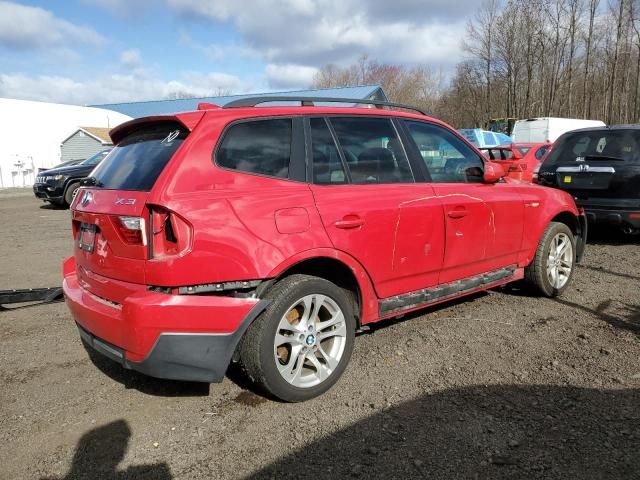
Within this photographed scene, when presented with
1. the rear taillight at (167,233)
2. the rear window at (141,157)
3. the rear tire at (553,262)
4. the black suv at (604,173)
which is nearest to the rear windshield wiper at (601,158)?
the black suv at (604,173)

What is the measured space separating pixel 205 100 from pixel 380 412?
38721mm

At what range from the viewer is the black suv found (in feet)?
22.5

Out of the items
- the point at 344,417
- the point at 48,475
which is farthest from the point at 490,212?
the point at 48,475

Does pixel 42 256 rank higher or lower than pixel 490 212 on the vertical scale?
lower

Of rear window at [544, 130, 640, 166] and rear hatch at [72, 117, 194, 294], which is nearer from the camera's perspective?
rear hatch at [72, 117, 194, 294]

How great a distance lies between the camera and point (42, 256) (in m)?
7.93

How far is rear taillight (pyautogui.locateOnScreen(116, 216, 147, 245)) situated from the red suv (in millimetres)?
11

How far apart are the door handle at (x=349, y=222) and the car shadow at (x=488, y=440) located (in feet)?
3.72

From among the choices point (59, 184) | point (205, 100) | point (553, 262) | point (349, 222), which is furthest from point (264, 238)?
point (205, 100)

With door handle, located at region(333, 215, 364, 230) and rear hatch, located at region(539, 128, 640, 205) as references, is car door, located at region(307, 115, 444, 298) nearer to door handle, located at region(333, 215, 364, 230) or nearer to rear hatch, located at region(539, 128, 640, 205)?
door handle, located at region(333, 215, 364, 230)

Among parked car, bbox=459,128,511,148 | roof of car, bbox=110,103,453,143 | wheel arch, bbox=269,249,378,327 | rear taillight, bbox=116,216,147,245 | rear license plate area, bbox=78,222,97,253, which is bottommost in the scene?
wheel arch, bbox=269,249,378,327

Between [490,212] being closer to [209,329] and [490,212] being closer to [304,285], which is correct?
[304,285]

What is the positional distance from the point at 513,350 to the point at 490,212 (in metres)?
1.12

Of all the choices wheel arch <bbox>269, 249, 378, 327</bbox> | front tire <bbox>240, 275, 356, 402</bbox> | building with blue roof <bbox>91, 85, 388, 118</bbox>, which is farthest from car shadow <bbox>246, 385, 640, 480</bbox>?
building with blue roof <bbox>91, 85, 388, 118</bbox>
